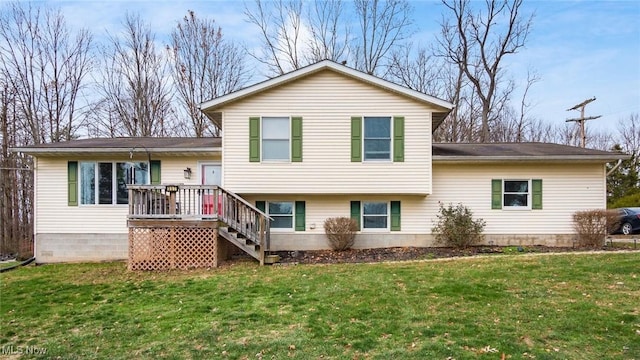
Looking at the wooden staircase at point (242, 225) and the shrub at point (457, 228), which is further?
the shrub at point (457, 228)

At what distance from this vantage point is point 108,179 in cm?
1165

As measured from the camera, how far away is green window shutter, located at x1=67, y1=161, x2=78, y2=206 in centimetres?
1150

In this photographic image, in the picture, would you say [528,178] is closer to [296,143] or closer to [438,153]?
[438,153]

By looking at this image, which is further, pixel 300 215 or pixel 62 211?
pixel 300 215

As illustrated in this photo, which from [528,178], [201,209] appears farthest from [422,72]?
[201,209]

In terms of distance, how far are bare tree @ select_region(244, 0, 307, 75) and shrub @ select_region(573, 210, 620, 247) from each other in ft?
54.0

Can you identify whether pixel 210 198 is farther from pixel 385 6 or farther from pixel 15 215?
pixel 385 6

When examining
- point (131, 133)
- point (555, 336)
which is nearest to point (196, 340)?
point (555, 336)

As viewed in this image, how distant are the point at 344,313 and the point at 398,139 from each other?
21.7 feet

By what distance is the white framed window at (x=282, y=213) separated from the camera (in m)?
11.8

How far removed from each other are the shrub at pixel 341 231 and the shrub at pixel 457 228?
108 inches

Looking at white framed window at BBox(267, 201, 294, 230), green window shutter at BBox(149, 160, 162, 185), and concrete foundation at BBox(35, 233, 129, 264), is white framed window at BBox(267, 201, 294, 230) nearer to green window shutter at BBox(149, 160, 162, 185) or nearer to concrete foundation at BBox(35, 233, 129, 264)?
green window shutter at BBox(149, 160, 162, 185)

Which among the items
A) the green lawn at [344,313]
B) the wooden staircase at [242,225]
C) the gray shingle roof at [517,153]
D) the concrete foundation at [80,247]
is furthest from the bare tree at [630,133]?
the concrete foundation at [80,247]

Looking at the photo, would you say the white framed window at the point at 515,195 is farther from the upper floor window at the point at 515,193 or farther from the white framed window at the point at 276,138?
the white framed window at the point at 276,138
